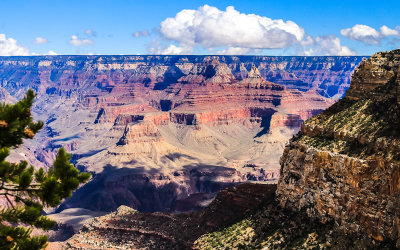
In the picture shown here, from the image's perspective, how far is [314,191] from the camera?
122 ft

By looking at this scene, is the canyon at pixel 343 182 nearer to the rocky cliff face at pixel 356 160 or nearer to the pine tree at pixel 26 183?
the rocky cliff face at pixel 356 160

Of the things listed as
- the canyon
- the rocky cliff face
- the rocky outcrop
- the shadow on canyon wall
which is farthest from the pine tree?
the shadow on canyon wall

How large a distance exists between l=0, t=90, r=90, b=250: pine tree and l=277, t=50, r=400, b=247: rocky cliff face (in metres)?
21.8

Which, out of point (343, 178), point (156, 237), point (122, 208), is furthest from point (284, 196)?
point (122, 208)

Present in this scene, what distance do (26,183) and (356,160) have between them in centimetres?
2370

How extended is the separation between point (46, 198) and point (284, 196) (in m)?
30.4

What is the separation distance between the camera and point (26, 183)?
15766mm

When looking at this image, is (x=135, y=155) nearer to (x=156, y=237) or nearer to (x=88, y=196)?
(x=88, y=196)

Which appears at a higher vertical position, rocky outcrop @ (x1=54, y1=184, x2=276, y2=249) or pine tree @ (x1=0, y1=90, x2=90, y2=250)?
pine tree @ (x1=0, y1=90, x2=90, y2=250)

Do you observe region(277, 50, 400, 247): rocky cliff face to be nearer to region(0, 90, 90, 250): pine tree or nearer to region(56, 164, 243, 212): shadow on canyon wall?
region(0, 90, 90, 250): pine tree

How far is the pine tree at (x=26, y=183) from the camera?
50.1 feet

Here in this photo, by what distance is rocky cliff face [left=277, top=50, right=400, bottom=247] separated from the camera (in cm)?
3017

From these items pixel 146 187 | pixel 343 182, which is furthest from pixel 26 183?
pixel 146 187

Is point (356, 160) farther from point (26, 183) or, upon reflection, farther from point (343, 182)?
point (26, 183)
